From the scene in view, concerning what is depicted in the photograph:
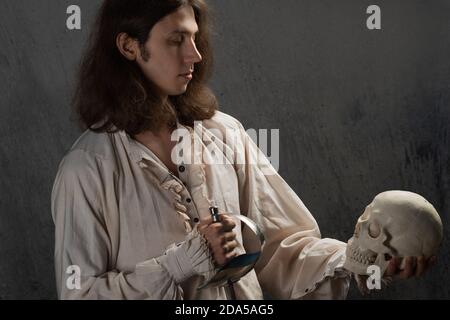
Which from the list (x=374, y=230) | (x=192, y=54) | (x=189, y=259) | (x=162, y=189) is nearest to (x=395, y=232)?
(x=374, y=230)

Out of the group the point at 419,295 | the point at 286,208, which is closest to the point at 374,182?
the point at 419,295

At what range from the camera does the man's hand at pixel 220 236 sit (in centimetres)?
257

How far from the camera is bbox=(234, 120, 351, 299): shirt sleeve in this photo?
115 inches

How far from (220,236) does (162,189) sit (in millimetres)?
298

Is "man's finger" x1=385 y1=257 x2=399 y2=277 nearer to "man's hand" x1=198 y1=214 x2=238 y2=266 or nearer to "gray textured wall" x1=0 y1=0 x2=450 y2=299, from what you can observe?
"man's hand" x1=198 y1=214 x2=238 y2=266

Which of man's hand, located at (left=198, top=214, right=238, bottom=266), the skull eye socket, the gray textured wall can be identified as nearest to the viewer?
man's hand, located at (left=198, top=214, right=238, bottom=266)

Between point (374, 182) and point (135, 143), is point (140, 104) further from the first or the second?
point (374, 182)

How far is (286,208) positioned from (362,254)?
1.42ft

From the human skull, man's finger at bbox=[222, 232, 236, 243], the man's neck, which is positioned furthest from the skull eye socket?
the man's neck

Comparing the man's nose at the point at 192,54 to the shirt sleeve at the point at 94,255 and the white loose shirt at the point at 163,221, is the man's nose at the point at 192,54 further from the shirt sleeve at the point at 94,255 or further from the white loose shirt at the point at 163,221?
the shirt sleeve at the point at 94,255

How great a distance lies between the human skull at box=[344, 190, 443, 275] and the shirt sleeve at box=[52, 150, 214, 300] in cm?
47

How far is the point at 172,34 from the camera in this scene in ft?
9.21

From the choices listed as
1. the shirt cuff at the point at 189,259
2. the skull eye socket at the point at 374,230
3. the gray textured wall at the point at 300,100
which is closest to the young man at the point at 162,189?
the shirt cuff at the point at 189,259

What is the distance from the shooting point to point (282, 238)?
303cm
